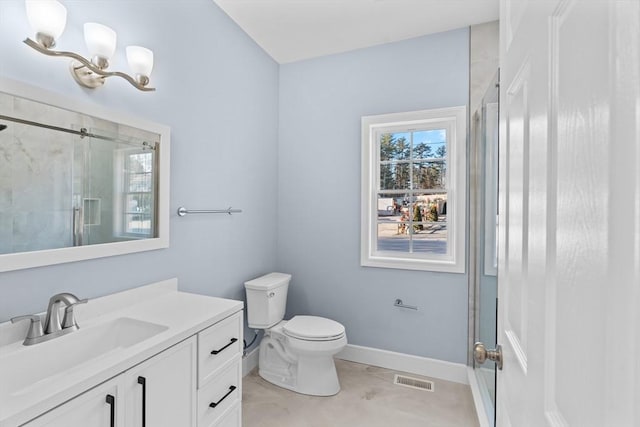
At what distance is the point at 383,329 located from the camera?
2.63m

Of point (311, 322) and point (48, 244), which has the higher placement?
point (48, 244)

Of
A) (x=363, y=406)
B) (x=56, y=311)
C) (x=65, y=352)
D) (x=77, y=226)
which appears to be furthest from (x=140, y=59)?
(x=363, y=406)

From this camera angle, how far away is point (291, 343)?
2.23m

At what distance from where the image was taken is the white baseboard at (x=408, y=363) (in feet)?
7.89

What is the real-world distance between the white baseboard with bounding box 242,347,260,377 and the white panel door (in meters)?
2.14

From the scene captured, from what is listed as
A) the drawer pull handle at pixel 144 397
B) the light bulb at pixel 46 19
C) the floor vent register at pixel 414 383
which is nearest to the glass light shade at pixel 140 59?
the light bulb at pixel 46 19

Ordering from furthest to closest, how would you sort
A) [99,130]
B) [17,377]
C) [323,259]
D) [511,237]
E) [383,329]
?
[323,259] → [383,329] → [99,130] → [17,377] → [511,237]

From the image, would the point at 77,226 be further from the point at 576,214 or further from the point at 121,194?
the point at 576,214

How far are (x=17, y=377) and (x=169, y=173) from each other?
110 centimetres

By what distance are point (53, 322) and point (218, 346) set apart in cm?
62

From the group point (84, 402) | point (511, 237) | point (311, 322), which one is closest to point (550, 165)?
point (511, 237)

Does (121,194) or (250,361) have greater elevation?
(121,194)

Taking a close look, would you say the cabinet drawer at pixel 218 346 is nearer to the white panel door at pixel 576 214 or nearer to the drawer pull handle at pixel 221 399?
the drawer pull handle at pixel 221 399

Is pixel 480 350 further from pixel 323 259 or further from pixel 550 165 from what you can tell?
pixel 323 259
